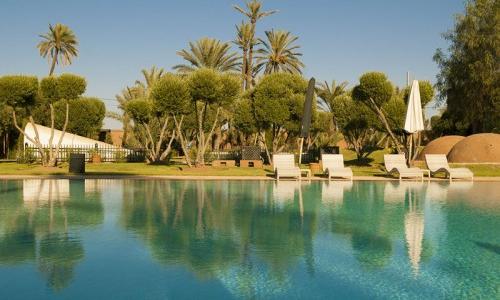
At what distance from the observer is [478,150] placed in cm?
2888

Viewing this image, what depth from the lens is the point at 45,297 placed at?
5.61m

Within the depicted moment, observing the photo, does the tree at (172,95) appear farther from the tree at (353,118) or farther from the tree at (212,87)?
the tree at (353,118)

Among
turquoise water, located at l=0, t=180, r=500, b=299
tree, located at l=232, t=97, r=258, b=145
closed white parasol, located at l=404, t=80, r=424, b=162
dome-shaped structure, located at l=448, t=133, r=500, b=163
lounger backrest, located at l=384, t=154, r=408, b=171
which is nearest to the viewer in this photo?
turquoise water, located at l=0, t=180, r=500, b=299

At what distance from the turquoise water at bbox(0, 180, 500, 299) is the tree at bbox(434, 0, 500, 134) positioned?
1065 inches

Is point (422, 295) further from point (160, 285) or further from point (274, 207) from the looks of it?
point (274, 207)

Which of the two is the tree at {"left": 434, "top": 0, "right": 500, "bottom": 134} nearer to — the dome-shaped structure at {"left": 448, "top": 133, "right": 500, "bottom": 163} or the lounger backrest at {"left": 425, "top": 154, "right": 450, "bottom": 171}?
the dome-shaped structure at {"left": 448, "top": 133, "right": 500, "bottom": 163}

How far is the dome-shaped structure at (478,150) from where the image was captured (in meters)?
28.4

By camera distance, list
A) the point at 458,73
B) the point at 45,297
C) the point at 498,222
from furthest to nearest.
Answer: the point at 458,73
the point at 498,222
the point at 45,297

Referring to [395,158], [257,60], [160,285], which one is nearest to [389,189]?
[395,158]

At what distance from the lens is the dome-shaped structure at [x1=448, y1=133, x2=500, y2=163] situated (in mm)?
28359

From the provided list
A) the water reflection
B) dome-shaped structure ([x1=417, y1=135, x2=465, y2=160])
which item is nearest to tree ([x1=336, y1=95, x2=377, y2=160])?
dome-shaped structure ([x1=417, y1=135, x2=465, y2=160])

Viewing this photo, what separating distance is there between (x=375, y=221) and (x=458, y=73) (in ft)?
114

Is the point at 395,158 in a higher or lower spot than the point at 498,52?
lower

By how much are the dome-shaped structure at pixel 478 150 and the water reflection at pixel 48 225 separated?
2207 centimetres
